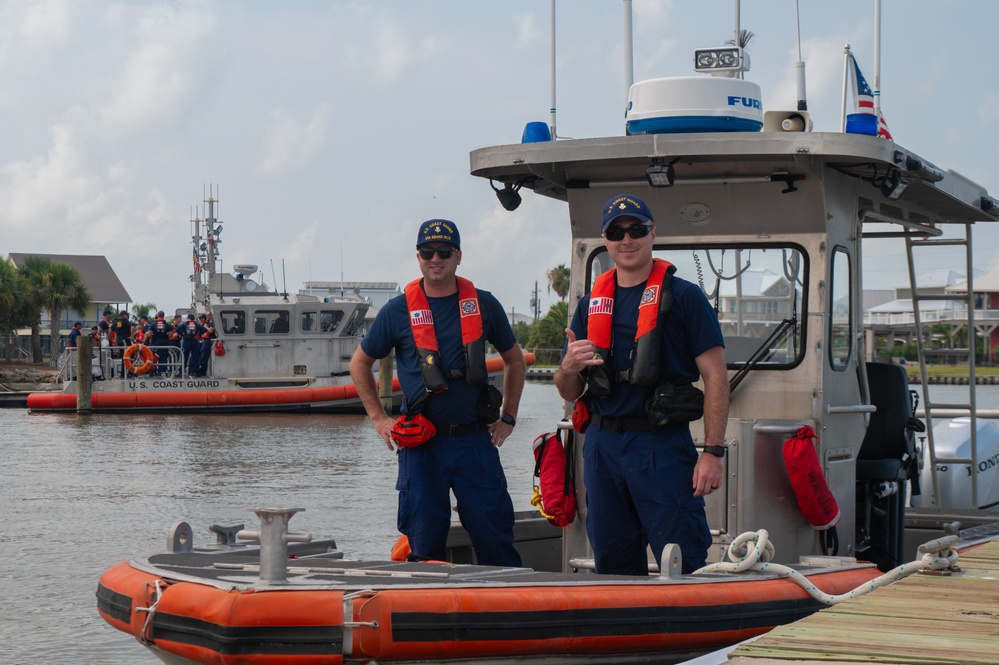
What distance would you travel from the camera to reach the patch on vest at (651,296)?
4.67 meters

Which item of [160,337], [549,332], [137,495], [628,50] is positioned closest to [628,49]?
[628,50]

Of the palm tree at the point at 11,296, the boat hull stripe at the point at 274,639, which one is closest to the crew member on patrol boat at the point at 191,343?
the palm tree at the point at 11,296

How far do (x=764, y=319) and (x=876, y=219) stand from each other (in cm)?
112

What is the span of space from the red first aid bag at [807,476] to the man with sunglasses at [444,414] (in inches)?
45.4

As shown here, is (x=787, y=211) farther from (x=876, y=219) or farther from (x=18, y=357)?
(x=18, y=357)

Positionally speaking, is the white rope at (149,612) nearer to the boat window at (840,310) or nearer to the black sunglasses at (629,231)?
the black sunglasses at (629,231)

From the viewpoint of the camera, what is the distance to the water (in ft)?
26.4

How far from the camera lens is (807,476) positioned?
5305mm

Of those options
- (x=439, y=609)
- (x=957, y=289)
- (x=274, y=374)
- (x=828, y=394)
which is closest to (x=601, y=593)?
(x=439, y=609)

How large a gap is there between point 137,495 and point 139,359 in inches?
599

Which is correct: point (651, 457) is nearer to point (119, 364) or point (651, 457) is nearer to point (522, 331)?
point (119, 364)

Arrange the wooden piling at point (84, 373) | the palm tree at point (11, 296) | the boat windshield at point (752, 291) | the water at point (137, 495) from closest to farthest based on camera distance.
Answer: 1. the boat windshield at point (752, 291)
2. the water at point (137, 495)
3. the wooden piling at point (84, 373)
4. the palm tree at point (11, 296)

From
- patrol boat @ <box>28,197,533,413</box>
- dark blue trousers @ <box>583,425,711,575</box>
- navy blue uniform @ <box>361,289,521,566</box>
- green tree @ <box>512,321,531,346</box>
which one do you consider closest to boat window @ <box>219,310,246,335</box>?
patrol boat @ <box>28,197,533,413</box>

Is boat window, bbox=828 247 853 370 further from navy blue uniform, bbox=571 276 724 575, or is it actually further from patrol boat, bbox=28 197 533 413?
patrol boat, bbox=28 197 533 413
